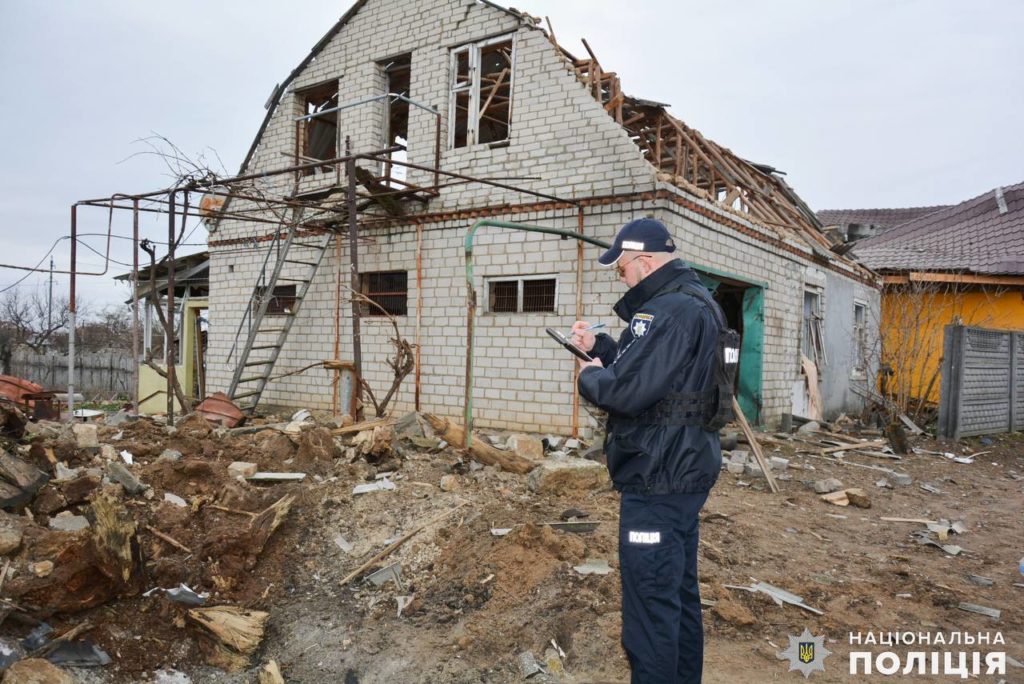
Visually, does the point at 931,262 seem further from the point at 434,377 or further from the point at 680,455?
the point at 680,455

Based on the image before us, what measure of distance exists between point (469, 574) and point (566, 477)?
1838 millimetres

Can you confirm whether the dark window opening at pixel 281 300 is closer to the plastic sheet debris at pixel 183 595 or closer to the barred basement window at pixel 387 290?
the barred basement window at pixel 387 290

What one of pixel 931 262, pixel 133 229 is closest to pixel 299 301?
pixel 133 229

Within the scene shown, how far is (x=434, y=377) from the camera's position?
9.57 meters

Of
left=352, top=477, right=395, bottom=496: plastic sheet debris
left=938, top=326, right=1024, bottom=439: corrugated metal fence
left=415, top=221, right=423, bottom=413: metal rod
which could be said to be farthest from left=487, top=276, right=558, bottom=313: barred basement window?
left=938, top=326, right=1024, bottom=439: corrugated metal fence

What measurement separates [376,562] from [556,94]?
651 centimetres

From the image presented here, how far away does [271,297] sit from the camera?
10.8m

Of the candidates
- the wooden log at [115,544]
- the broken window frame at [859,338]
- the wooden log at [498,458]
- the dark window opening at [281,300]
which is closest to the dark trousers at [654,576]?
the wooden log at [115,544]

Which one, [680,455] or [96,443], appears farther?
[96,443]

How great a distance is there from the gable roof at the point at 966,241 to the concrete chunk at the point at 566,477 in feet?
39.3

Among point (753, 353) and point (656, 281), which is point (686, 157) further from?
point (656, 281)

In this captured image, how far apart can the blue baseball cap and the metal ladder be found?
25.4 feet

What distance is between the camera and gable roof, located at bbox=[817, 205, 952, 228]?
84.8 ft

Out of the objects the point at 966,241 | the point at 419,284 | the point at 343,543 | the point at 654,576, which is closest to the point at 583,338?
the point at 654,576
